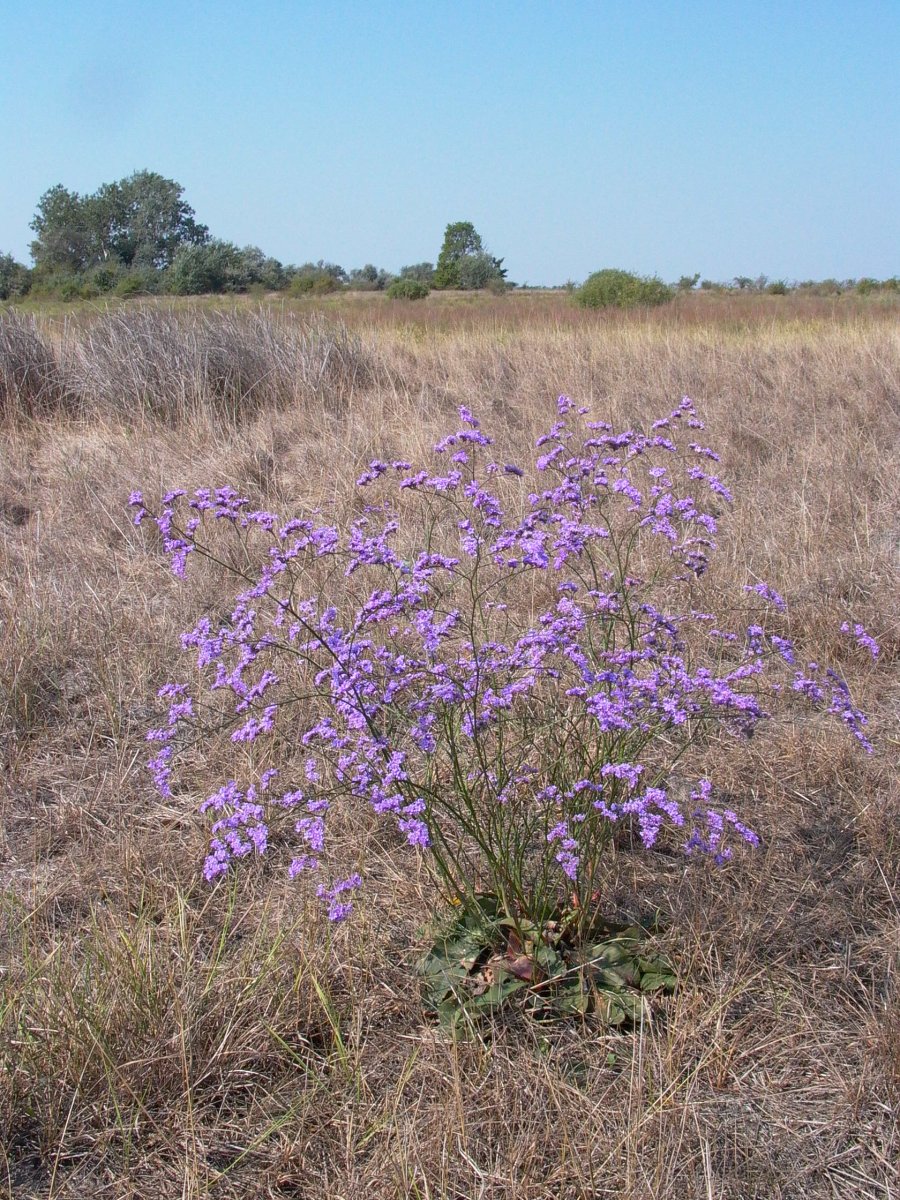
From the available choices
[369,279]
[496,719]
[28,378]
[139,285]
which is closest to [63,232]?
[369,279]

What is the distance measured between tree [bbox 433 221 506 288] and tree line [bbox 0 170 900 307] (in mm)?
26

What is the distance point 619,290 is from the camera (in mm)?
17031

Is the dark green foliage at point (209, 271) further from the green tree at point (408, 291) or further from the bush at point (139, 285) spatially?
the green tree at point (408, 291)

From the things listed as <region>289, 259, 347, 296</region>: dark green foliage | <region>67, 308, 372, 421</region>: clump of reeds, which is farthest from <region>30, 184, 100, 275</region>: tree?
<region>67, 308, 372, 421</region>: clump of reeds

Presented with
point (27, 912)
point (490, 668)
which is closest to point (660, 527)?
point (490, 668)

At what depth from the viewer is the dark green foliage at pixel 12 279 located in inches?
803

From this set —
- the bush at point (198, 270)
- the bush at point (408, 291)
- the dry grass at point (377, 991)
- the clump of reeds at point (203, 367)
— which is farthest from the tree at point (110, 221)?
the dry grass at point (377, 991)

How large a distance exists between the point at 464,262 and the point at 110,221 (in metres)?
11.8

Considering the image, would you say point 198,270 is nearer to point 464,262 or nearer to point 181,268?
point 181,268

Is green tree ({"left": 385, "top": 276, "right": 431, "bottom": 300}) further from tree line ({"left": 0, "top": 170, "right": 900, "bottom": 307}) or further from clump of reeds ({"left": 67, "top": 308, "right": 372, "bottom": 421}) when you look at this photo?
clump of reeds ({"left": 67, "top": 308, "right": 372, "bottom": 421})

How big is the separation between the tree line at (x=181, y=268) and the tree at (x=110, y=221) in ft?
0.10

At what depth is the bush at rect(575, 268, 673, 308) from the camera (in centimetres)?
1642

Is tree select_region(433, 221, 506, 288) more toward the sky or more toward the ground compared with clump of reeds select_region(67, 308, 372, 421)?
more toward the sky

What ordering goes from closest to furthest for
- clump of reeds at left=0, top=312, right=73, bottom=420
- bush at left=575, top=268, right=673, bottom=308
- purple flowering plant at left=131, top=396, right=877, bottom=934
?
purple flowering plant at left=131, top=396, right=877, bottom=934, clump of reeds at left=0, top=312, right=73, bottom=420, bush at left=575, top=268, right=673, bottom=308
